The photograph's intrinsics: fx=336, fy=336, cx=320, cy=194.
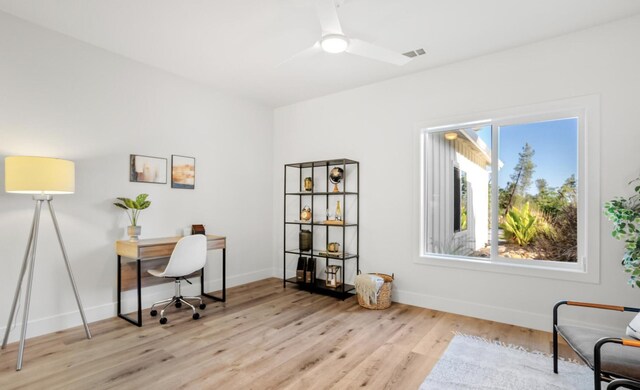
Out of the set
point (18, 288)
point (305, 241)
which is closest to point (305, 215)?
point (305, 241)

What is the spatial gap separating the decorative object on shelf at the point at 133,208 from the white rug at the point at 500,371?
10.1 feet

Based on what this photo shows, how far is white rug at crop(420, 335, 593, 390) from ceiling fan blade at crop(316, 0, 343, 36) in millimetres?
2592

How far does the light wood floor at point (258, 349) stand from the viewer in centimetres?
233

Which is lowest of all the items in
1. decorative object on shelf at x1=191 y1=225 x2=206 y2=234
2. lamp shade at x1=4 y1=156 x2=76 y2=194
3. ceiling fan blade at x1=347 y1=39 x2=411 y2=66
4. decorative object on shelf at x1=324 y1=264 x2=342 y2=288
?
decorative object on shelf at x1=324 y1=264 x2=342 y2=288

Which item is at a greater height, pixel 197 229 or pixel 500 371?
pixel 197 229

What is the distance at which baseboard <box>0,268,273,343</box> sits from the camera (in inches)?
119

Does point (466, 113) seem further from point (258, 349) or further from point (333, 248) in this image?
point (258, 349)

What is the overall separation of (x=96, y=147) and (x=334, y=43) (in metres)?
2.67

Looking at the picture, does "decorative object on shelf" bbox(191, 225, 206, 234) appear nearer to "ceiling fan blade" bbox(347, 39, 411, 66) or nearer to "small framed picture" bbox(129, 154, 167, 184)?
"small framed picture" bbox(129, 154, 167, 184)

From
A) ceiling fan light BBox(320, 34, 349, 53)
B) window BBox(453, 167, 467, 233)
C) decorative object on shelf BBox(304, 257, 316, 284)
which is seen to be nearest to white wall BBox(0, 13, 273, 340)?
decorative object on shelf BBox(304, 257, 316, 284)

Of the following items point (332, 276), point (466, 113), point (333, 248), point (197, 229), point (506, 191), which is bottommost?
point (332, 276)

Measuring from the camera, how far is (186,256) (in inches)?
137

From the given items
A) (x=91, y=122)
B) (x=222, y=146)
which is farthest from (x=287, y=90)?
(x=91, y=122)

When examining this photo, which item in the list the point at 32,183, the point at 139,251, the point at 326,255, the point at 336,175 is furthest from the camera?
the point at 336,175
